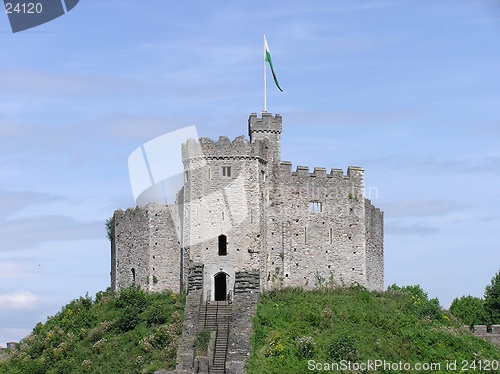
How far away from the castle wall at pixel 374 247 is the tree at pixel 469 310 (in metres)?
20.6

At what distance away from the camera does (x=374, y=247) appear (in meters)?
83.7

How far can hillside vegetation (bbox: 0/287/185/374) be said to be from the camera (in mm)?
70375

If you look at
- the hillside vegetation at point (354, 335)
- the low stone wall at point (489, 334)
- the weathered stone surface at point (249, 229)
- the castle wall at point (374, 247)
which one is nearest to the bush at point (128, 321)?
the weathered stone surface at point (249, 229)

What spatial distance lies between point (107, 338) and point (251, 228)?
1095 cm

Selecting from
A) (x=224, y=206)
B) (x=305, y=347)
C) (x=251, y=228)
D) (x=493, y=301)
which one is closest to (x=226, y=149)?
(x=224, y=206)

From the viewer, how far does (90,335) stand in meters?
75.3

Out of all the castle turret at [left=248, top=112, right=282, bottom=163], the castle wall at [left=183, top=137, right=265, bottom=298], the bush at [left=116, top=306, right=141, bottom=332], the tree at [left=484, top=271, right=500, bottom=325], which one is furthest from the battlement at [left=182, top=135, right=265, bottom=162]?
the tree at [left=484, top=271, right=500, bottom=325]

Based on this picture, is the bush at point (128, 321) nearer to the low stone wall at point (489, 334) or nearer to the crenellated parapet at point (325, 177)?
the crenellated parapet at point (325, 177)

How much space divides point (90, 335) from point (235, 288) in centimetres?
896

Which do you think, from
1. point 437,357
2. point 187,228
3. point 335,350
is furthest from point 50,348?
point 437,357

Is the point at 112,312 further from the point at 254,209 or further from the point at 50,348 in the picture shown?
the point at 254,209

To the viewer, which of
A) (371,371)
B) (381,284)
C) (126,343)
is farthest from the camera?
(381,284)

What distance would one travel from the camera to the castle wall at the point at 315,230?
260 ft

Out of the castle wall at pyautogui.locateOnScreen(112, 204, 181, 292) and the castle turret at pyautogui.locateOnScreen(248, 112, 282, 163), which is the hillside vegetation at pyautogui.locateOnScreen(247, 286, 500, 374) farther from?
the castle turret at pyautogui.locateOnScreen(248, 112, 282, 163)
